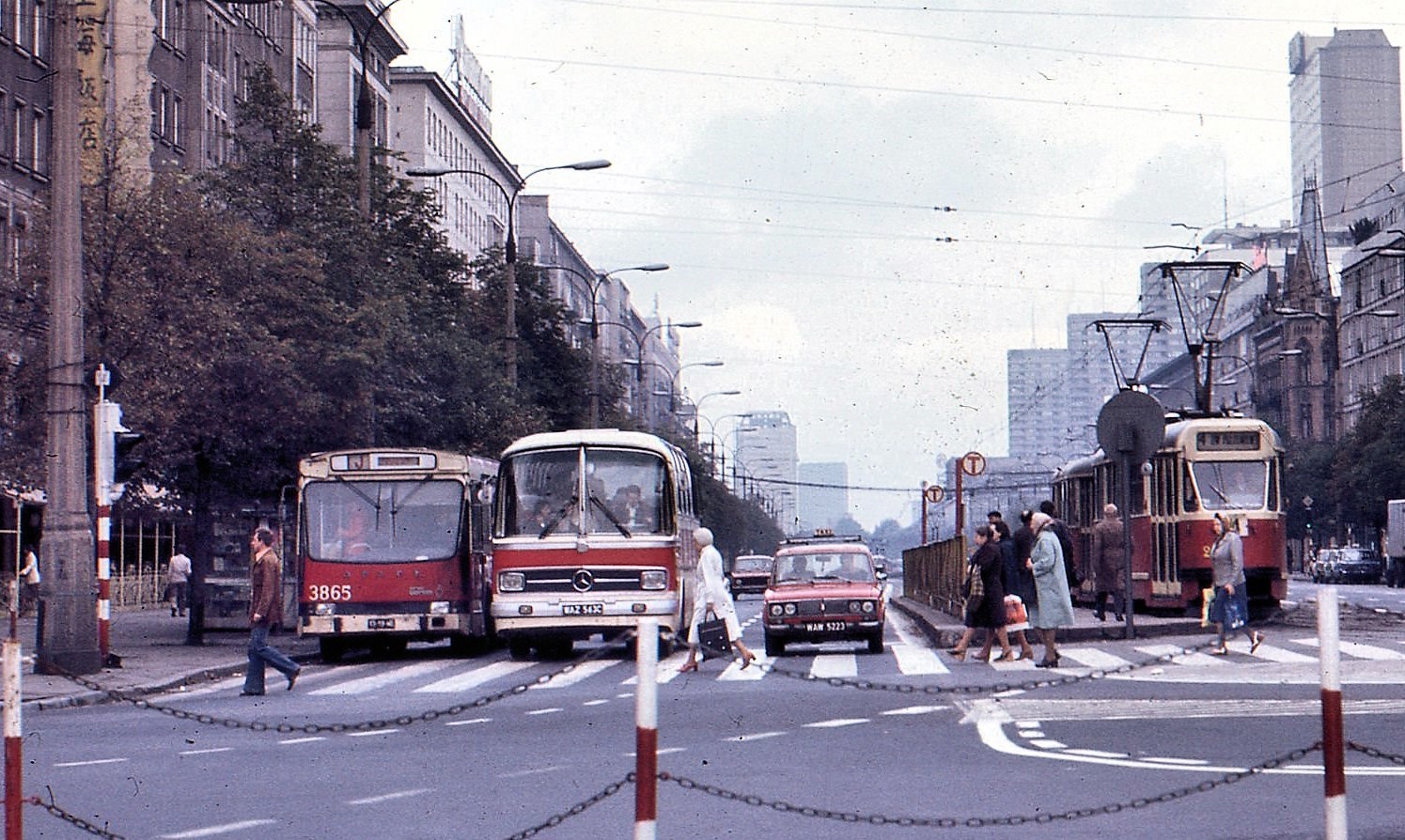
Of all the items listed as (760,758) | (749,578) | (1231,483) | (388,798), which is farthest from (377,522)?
(749,578)

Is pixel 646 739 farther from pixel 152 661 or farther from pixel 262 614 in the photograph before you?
pixel 152 661

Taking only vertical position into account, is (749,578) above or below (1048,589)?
below

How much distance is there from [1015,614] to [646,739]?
66.8ft

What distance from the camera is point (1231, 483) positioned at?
122 feet

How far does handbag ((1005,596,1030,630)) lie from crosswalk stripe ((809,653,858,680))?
1884mm

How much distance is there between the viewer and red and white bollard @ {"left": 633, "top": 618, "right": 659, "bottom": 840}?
7.63 metres

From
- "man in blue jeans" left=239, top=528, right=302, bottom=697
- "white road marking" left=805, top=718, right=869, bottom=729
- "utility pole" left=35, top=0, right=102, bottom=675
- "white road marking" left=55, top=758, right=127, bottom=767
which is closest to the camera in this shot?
"white road marking" left=55, top=758, right=127, bottom=767

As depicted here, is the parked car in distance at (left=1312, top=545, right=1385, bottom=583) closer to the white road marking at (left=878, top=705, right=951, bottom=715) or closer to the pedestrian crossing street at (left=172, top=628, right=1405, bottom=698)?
the pedestrian crossing street at (left=172, top=628, right=1405, bottom=698)

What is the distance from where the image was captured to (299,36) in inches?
3501

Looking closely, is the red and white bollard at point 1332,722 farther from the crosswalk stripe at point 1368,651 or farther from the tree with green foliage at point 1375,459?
the tree with green foliage at point 1375,459

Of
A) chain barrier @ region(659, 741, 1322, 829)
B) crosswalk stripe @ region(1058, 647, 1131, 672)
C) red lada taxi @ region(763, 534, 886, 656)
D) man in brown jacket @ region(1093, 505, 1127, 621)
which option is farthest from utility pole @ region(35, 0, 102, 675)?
man in brown jacket @ region(1093, 505, 1127, 621)

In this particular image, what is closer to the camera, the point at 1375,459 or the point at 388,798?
the point at 388,798

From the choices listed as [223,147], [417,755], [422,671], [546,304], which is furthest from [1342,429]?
[417,755]

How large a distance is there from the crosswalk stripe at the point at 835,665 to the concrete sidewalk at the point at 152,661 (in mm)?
7084
